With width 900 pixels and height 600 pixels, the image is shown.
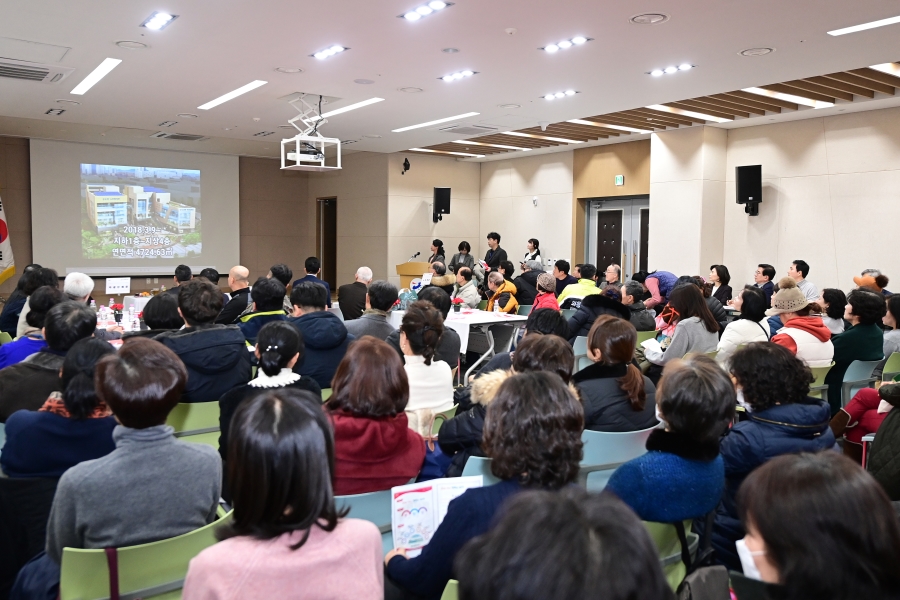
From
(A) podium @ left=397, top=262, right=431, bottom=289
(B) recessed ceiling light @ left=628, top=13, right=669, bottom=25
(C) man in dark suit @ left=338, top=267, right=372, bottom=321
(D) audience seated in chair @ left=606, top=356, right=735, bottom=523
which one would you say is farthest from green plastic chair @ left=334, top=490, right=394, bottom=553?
(A) podium @ left=397, top=262, right=431, bottom=289

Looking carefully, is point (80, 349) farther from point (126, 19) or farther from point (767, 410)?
point (126, 19)

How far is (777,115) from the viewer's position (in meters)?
9.70

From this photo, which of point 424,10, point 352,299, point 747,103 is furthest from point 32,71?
point 747,103

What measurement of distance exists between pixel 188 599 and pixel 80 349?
1531 mm

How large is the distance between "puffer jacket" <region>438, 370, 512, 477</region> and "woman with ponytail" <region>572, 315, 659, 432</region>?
22.9 inches

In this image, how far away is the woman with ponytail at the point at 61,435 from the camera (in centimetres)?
223

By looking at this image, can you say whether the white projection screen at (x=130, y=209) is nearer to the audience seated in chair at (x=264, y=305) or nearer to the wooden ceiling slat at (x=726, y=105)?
the audience seated in chair at (x=264, y=305)

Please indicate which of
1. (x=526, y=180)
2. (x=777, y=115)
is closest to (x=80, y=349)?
(x=777, y=115)

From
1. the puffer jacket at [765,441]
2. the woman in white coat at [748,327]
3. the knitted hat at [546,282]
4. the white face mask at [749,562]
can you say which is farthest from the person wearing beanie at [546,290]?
the white face mask at [749,562]

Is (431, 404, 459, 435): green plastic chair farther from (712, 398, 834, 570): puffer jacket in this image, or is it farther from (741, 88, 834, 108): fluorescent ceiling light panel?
(741, 88, 834, 108): fluorescent ceiling light panel

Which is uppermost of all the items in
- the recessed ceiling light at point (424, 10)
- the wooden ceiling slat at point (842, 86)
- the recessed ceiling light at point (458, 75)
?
the wooden ceiling slat at point (842, 86)

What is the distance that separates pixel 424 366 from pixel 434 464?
0.84 metres

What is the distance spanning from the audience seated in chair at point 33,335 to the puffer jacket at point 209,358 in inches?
31.1

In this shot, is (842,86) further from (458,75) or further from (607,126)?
(458,75)
